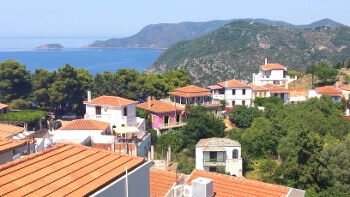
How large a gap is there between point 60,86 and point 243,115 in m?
15.4

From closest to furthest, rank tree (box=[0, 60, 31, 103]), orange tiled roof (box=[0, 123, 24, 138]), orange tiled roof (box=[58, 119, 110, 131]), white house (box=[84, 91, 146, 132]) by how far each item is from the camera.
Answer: orange tiled roof (box=[0, 123, 24, 138]), orange tiled roof (box=[58, 119, 110, 131]), white house (box=[84, 91, 146, 132]), tree (box=[0, 60, 31, 103])

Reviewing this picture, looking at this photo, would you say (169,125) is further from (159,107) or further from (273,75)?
(273,75)

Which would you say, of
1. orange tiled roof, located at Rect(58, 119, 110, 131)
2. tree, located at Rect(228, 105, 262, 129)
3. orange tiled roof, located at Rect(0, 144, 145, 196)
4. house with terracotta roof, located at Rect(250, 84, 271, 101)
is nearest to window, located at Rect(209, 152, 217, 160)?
orange tiled roof, located at Rect(58, 119, 110, 131)

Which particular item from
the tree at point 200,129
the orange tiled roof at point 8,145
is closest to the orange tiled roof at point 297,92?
the tree at point 200,129

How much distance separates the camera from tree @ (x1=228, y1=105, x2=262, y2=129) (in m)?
34.5

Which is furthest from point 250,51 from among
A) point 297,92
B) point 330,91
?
point 330,91

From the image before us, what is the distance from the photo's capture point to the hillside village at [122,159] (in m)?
6.88

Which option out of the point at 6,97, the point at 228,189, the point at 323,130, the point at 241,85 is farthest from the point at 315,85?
the point at 228,189

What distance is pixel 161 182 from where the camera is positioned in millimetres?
14961

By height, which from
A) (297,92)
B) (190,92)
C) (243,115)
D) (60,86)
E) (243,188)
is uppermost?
(60,86)

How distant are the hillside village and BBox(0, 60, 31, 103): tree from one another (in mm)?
4677

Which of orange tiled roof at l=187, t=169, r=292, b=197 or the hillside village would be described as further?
orange tiled roof at l=187, t=169, r=292, b=197

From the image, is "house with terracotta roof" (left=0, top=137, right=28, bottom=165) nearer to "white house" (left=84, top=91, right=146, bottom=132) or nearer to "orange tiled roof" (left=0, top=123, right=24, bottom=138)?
"orange tiled roof" (left=0, top=123, right=24, bottom=138)

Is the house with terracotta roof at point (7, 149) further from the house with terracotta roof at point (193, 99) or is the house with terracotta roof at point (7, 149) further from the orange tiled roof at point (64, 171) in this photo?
the house with terracotta roof at point (193, 99)
